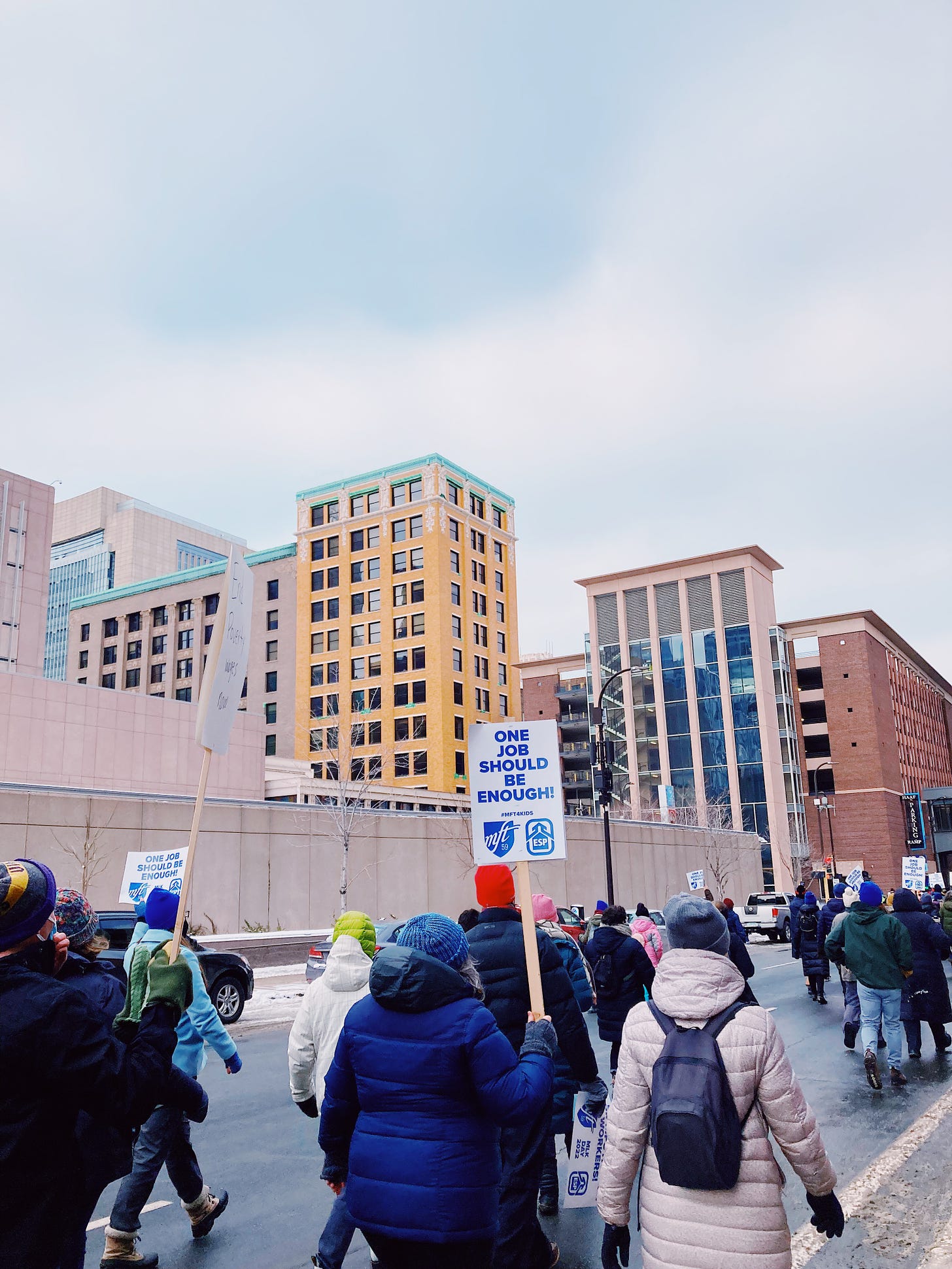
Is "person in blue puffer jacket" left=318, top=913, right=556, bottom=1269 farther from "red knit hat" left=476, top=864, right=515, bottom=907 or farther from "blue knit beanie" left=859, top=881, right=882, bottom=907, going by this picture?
"blue knit beanie" left=859, top=881, right=882, bottom=907

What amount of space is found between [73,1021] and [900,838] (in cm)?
9453

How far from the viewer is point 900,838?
290 ft

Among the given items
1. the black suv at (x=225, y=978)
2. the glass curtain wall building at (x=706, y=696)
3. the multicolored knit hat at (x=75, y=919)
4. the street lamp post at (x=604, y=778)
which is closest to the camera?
the multicolored knit hat at (x=75, y=919)

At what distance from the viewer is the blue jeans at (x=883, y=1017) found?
1000 centimetres

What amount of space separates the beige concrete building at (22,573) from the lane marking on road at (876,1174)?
200 feet

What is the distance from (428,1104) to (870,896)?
792cm

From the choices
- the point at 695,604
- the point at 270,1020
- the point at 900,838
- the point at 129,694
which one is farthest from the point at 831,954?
the point at 900,838

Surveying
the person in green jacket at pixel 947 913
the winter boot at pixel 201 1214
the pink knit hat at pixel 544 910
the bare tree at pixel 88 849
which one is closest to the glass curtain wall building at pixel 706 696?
the bare tree at pixel 88 849

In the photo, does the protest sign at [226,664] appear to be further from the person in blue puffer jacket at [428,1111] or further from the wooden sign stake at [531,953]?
the person in blue puffer jacket at [428,1111]

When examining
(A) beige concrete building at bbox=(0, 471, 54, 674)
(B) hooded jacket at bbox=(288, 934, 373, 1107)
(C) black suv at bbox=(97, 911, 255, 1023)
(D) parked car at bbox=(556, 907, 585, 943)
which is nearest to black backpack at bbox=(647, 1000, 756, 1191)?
(B) hooded jacket at bbox=(288, 934, 373, 1107)

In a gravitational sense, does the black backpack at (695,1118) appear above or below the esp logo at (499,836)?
below

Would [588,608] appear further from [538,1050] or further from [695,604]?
[538,1050]

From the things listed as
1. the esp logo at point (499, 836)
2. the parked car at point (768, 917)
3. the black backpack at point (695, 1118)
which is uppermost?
the esp logo at point (499, 836)

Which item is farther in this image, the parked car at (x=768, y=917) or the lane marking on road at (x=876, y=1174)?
the parked car at (x=768, y=917)
